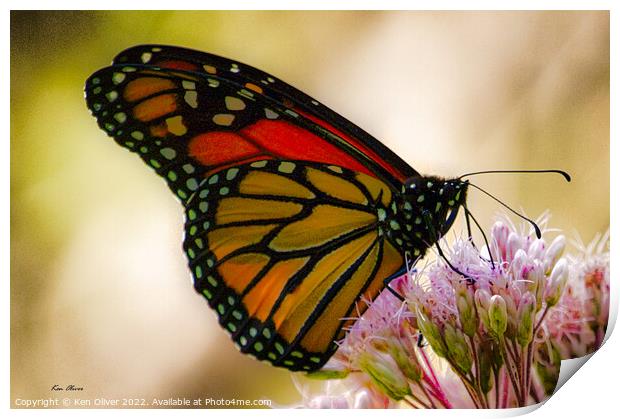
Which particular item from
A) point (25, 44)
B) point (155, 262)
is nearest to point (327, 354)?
point (155, 262)

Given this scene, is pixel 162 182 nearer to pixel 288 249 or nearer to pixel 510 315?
pixel 288 249

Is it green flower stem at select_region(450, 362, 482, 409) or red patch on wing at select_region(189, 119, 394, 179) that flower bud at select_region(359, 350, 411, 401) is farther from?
red patch on wing at select_region(189, 119, 394, 179)

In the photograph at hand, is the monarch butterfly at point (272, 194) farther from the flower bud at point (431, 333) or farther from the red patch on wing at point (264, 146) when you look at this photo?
the flower bud at point (431, 333)

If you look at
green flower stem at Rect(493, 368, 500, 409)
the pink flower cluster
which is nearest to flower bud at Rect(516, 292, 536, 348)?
the pink flower cluster

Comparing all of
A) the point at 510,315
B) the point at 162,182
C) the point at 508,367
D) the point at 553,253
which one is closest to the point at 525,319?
the point at 510,315

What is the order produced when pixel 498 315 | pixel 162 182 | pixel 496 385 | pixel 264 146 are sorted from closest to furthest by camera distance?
1. pixel 498 315
2. pixel 496 385
3. pixel 264 146
4. pixel 162 182

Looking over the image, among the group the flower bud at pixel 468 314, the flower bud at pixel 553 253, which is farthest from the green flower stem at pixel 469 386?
the flower bud at pixel 553 253
